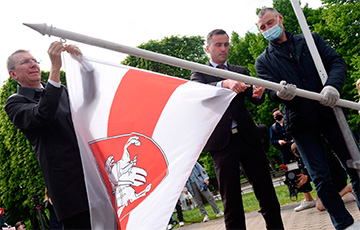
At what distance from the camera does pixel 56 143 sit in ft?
9.65

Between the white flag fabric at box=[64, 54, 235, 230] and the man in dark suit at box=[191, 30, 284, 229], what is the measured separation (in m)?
0.91

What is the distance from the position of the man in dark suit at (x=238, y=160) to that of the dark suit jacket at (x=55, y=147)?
55.0 inches

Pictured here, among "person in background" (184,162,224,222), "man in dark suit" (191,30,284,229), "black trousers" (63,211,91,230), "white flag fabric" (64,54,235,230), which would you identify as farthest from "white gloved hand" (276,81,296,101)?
"person in background" (184,162,224,222)

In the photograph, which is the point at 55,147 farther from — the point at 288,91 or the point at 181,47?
the point at 181,47

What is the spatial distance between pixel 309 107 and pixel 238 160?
2.77ft

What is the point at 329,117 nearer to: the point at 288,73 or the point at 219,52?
the point at 288,73

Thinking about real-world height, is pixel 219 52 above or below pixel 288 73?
above

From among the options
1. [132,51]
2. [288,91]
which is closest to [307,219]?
[288,91]

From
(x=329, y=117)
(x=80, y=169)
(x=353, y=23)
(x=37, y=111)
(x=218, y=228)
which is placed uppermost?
(x=353, y=23)

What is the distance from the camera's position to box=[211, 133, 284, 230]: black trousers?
3742 mm

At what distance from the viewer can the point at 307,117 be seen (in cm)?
359

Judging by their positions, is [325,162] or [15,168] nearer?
[325,162]

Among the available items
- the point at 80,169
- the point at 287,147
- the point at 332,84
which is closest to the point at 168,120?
the point at 80,169

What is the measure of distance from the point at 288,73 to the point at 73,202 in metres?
2.30
